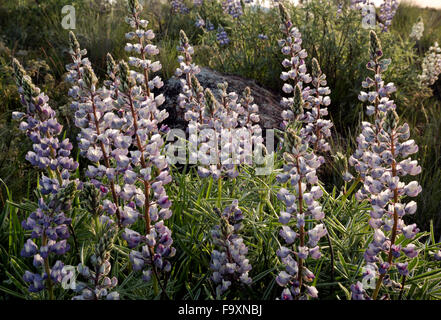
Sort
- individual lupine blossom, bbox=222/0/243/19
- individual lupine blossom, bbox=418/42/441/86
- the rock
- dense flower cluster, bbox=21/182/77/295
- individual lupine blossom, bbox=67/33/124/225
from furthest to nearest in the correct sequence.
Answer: individual lupine blossom, bbox=222/0/243/19 < individual lupine blossom, bbox=418/42/441/86 < the rock < individual lupine blossom, bbox=67/33/124/225 < dense flower cluster, bbox=21/182/77/295

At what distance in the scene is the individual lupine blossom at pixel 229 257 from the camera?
1878 mm

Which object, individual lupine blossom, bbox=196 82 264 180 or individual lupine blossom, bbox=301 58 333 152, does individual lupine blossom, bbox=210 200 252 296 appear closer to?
individual lupine blossom, bbox=196 82 264 180

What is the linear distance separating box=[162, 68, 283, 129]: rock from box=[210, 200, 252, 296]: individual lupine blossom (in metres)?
2.84

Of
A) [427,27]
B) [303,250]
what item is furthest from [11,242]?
[427,27]

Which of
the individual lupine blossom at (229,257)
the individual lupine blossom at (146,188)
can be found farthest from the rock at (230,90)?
the individual lupine blossom at (229,257)

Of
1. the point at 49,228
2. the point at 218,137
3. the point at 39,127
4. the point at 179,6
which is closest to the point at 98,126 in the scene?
the point at 39,127

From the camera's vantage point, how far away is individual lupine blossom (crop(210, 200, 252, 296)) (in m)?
1.88

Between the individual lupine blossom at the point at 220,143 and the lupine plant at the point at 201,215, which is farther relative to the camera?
the individual lupine blossom at the point at 220,143

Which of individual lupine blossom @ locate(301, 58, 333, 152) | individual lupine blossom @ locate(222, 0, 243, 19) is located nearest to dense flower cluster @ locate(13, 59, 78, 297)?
individual lupine blossom @ locate(301, 58, 333, 152)

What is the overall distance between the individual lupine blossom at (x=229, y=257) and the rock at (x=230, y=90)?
2.84 m

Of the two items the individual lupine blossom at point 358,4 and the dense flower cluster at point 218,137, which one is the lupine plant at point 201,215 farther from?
the individual lupine blossom at point 358,4

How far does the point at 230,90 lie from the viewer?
16.8 ft

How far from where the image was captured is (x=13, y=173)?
3787 mm
